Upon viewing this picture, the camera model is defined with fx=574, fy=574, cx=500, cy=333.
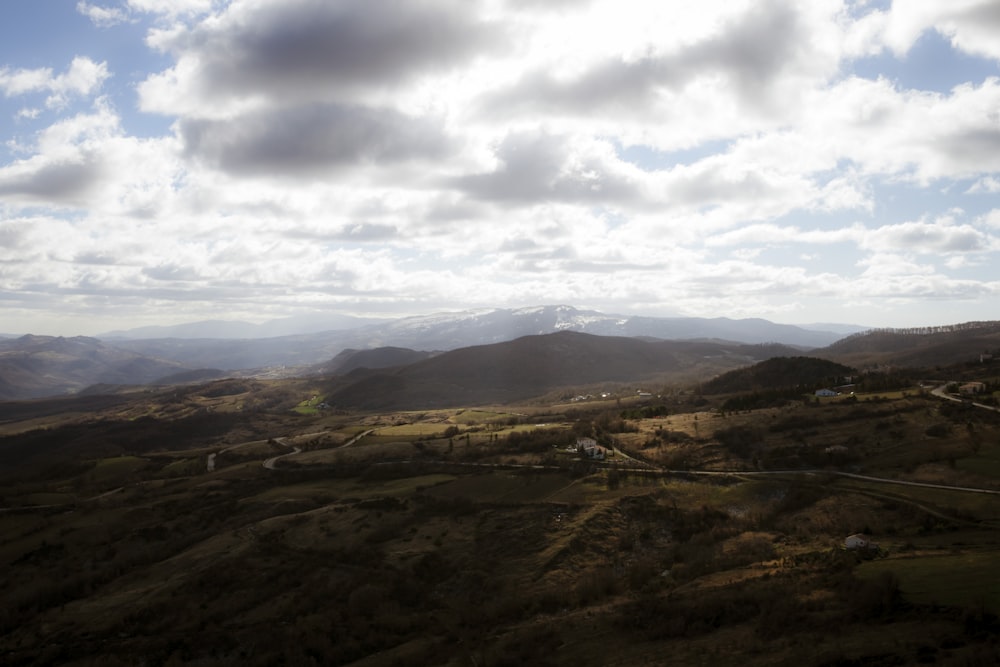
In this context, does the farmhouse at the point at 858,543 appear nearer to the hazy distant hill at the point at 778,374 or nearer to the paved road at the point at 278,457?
the paved road at the point at 278,457

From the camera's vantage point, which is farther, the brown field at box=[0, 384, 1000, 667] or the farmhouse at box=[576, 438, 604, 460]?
the farmhouse at box=[576, 438, 604, 460]

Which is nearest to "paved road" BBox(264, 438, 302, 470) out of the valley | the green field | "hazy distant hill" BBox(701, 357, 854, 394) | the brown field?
the valley

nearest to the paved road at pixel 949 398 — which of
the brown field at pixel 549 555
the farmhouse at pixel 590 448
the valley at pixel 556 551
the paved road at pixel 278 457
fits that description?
the valley at pixel 556 551

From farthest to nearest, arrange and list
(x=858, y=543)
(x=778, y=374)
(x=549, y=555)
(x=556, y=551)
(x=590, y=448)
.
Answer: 1. (x=778, y=374)
2. (x=590, y=448)
3. (x=556, y=551)
4. (x=549, y=555)
5. (x=858, y=543)

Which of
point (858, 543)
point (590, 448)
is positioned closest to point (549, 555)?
point (858, 543)

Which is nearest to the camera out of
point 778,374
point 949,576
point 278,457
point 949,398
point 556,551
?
point 949,576

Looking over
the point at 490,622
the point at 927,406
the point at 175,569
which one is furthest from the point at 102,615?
the point at 927,406

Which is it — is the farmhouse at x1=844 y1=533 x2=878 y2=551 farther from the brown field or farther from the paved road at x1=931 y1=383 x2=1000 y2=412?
the paved road at x1=931 y1=383 x2=1000 y2=412

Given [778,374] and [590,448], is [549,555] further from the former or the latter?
[778,374]
